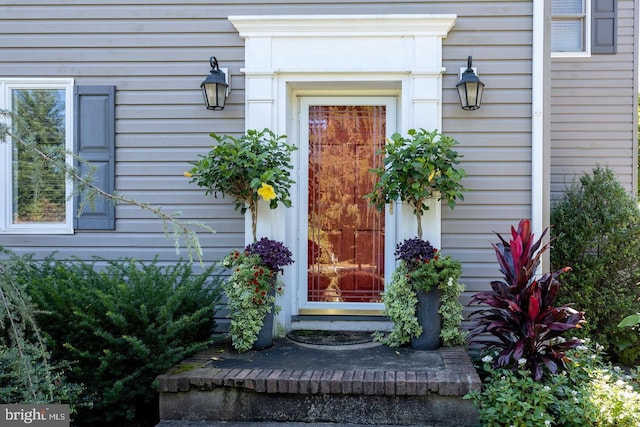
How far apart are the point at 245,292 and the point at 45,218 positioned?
2.00 m

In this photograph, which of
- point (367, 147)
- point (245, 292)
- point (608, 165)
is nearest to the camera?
point (245, 292)

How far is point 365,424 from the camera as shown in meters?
2.91

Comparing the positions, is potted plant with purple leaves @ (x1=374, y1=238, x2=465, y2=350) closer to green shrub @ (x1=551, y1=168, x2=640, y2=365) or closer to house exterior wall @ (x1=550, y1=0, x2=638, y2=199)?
green shrub @ (x1=551, y1=168, x2=640, y2=365)

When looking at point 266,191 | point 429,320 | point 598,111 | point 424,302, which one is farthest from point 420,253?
point 598,111

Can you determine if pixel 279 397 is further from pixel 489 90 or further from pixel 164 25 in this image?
pixel 164 25

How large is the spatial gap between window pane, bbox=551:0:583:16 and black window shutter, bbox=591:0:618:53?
0.20 m

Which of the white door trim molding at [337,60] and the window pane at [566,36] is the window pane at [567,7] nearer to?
the window pane at [566,36]

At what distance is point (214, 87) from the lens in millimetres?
3830

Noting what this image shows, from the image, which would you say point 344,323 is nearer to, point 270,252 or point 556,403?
point 270,252

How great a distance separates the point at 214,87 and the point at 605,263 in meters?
3.82

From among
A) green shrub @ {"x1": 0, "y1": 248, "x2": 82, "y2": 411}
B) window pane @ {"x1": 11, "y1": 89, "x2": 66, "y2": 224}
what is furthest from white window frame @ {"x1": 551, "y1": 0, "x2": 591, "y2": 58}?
green shrub @ {"x1": 0, "y1": 248, "x2": 82, "y2": 411}

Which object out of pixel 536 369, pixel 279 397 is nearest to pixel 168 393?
pixel 279 397

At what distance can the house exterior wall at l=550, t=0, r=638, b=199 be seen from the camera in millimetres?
5715

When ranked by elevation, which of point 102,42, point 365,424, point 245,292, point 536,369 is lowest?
point 365,424
